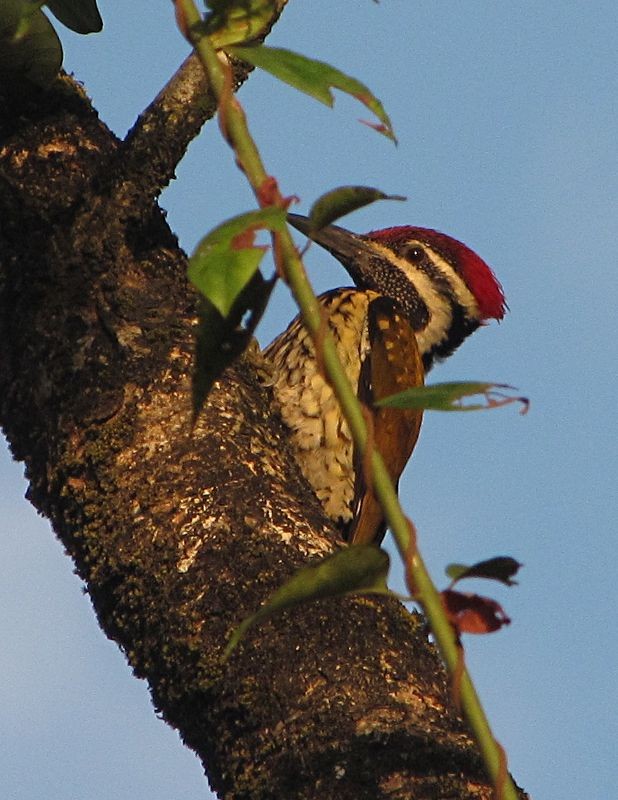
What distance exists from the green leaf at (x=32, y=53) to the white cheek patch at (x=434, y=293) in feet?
10.6

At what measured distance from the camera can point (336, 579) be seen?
133 cm

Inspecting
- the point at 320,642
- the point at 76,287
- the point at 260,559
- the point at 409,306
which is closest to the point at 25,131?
the point at 76,287

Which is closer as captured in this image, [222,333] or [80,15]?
[222,333]

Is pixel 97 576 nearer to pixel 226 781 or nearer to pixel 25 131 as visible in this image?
pixel 226 781

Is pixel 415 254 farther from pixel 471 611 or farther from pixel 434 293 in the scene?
pixel 471 611

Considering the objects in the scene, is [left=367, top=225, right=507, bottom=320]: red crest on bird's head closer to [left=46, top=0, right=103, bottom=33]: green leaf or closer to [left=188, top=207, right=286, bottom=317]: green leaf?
[left=46, top=0, right=103, bottom=33]: green leaf

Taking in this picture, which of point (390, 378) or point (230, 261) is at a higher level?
point (390, 378)

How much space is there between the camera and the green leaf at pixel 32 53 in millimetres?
2706

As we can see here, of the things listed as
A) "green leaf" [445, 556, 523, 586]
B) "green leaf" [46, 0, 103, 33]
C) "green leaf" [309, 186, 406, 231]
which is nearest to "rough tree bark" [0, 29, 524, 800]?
"green leaf" [46, 0, 103, 33]

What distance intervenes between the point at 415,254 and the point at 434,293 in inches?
8.1

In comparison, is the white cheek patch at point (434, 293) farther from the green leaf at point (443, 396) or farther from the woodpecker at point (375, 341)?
the green leaf at point (443, 396)

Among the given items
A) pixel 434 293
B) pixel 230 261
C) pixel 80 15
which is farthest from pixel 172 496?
pixel 434 293

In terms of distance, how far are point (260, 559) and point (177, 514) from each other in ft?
0.61

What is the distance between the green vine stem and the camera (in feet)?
3.95
